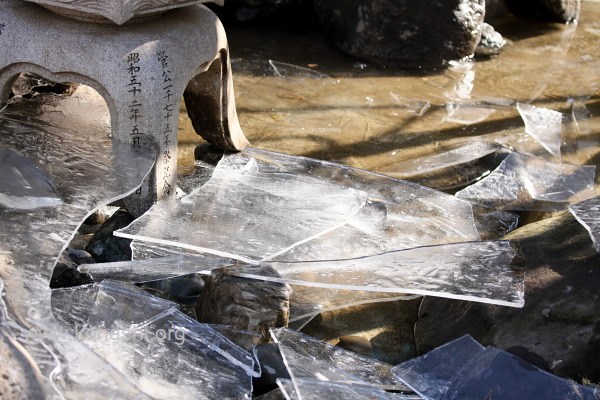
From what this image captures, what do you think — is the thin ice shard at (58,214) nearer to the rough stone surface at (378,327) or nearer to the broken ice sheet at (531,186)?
the rough stone surface at (378,327)

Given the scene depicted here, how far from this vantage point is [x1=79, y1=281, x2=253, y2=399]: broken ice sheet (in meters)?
2.96

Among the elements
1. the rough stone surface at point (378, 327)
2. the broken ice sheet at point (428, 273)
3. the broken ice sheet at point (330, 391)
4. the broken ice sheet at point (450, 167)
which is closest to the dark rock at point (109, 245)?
the broken ice sheet at point (428, 273)

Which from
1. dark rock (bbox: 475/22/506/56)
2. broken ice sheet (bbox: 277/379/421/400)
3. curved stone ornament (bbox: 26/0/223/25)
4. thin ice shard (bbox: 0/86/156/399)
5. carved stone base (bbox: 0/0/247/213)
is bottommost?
dark rock (bbox: 475/22/506/56)

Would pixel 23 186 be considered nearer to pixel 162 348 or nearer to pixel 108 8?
pixel 108 8

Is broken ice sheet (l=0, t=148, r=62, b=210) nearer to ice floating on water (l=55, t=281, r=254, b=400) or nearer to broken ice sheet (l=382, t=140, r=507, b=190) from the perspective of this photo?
ice floating on water (l=55, t=281, r=254, b=400)

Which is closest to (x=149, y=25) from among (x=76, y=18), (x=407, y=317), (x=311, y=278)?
(x=76, y=18)

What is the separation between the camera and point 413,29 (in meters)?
7.00

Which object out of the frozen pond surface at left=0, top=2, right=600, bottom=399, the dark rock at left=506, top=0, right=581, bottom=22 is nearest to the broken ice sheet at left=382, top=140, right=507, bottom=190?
the frozen pond surface at left=0, top=2, right=600, bottom=399

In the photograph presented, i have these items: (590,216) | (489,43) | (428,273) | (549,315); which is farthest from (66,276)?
(489,43)

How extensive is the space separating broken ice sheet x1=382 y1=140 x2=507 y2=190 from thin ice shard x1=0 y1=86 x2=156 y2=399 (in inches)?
71.6

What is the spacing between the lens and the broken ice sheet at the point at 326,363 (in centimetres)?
303

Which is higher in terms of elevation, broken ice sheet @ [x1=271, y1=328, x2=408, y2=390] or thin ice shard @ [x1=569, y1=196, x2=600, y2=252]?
thin ice shard @ [x1=569, y1=196, x2=600, y2=252]

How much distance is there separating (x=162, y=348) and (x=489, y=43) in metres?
5.20

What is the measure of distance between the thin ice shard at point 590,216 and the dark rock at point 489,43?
147 inches
